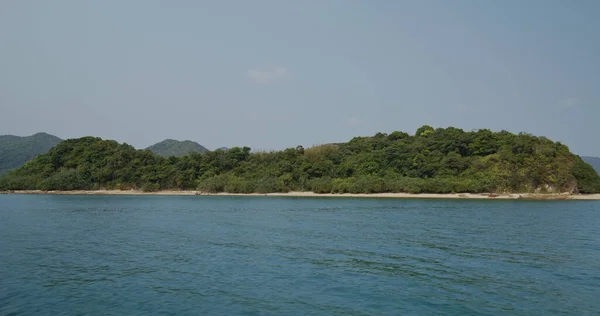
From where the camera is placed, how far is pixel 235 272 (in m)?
14.2

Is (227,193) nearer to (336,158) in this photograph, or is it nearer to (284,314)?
(336,158)

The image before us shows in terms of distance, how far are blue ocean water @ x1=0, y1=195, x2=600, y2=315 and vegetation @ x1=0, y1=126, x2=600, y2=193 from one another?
40.9 metres

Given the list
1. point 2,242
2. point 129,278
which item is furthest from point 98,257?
point 2,242

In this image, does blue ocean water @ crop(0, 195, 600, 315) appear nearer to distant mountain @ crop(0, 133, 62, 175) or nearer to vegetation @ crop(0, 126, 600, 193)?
vegetation @ crop(0, 126, 600, 193)

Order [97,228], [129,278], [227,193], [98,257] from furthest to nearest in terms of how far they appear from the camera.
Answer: [227,193] < [97,228] < [98,257] < [129,278]

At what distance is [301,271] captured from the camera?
14.3 m

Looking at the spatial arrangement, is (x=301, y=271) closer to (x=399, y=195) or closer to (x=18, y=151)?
(x=399, y=195)

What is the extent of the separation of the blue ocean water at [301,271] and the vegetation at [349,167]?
40938 millimetres

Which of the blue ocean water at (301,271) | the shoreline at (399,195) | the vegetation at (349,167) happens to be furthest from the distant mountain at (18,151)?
the blue ocean water at (301,271)

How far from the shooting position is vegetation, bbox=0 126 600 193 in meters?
62.8

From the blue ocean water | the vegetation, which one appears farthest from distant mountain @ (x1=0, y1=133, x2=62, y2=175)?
the blue ocean water

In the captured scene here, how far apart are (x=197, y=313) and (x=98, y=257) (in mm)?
Result: 8852

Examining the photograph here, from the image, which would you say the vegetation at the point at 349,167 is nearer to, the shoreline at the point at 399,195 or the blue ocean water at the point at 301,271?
the shoreline at the point at 399,195

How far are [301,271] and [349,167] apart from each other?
6202 cm
